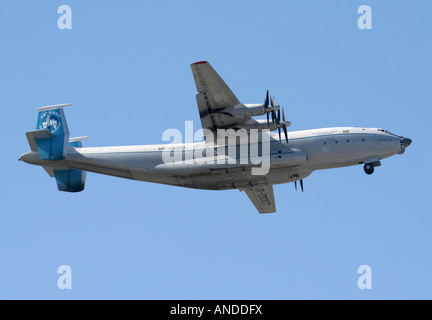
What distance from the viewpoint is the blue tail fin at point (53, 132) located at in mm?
39375

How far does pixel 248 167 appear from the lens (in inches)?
1479

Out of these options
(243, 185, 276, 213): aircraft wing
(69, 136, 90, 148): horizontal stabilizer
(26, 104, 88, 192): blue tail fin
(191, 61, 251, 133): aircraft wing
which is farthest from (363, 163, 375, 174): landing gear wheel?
(26, 104, 88, 192): blue tail fin

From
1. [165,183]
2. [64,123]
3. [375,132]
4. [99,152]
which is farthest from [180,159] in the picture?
[375,132]

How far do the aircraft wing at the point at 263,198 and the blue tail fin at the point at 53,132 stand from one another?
10138mm

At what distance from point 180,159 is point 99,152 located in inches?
174

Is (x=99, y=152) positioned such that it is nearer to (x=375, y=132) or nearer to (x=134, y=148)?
(x=134, y=148)

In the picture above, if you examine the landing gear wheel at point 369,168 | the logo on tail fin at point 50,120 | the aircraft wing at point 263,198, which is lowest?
the aircraft wing at point 263,198

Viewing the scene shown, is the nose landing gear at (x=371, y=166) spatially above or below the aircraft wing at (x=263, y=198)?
above

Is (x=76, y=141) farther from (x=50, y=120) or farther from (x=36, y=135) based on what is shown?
(x=36, y=135)

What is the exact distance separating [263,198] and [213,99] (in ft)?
26.0

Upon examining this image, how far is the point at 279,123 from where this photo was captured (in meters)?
36.8

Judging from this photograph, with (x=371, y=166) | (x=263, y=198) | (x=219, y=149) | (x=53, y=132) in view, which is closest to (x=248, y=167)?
(x=219, y=149)

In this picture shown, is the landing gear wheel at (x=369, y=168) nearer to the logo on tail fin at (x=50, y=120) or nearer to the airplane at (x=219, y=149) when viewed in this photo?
the airplane at (x=219, y=149)

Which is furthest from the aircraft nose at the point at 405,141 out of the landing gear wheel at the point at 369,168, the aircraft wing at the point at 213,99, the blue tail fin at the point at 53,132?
the blue tail fin at the point at 53,132
